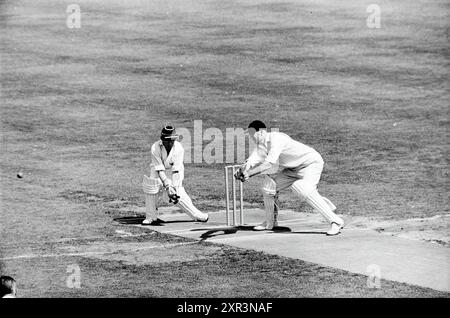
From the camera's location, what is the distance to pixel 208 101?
27.6 meters

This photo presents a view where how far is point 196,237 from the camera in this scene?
53.2 ft

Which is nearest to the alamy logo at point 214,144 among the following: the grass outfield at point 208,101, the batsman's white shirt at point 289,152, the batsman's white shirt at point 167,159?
the grass outfield at point 208,101

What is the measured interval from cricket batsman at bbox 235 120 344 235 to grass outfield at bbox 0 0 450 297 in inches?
63.2

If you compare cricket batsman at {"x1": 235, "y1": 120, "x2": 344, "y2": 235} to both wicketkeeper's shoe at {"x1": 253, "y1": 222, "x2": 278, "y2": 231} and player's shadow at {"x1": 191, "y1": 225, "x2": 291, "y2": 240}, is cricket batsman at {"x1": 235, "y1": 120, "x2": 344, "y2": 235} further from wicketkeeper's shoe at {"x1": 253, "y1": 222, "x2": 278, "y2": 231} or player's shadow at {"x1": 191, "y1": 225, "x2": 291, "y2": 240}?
player's shadow at {"x1": 191, "y1": 225, "x2": 291, "y2": 240}

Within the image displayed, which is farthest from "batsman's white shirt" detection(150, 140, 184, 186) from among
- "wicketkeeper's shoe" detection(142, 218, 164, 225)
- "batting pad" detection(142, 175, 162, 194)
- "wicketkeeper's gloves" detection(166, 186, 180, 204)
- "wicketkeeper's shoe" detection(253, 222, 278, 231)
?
"wicketkeeper's shoe" detection(253, 222, 278, 231)

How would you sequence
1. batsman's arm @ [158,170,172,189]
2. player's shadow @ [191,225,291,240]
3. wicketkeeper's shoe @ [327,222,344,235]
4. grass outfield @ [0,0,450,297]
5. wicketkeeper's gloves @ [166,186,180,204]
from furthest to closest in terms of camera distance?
1. grass outfield @ [0,0,450,297]
2. batsman's arm @ [158,170,172,189]
3. wicketkeeper's gloves @ [166,186,180,204]
4. player's shadow @ [191,225,291,240]
5. wicketkeeper's shoe @ [327,222,344,235]

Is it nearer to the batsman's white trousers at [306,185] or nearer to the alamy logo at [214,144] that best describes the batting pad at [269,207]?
the batsman's white trousers at [306,185]

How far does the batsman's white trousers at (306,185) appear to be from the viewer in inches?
628

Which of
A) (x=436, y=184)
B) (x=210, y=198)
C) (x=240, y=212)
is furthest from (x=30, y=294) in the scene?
(x=436, y=184)

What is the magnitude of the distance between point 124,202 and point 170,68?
478 inches

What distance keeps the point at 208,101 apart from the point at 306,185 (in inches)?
465

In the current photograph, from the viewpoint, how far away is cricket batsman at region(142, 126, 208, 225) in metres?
17.1

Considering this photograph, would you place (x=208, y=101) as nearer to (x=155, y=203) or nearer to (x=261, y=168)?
(x=155, y=203)

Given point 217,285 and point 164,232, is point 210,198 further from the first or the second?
point 217,285
